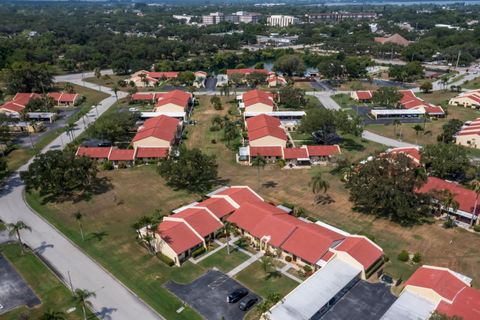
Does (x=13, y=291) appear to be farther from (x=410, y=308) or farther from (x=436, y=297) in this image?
(x=436, y=297)

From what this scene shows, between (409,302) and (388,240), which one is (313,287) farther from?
(388,240)

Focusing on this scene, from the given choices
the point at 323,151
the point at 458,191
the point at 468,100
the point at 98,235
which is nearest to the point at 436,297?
the point at 458,191

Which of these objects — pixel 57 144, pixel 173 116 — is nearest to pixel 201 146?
pixel 173 116

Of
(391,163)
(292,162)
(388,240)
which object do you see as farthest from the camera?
(292,162)

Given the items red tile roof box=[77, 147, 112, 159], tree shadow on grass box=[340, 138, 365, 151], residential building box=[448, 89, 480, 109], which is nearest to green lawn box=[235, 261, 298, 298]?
red tile roof box=[77, 147, 112, 159]

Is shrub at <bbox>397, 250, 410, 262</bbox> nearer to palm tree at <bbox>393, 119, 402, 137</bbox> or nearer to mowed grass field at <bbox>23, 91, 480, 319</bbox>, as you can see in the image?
mowed grass field at <bbox>23, 91, 480, 319</bbox>

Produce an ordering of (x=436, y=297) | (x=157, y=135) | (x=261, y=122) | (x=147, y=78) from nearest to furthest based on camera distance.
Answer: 1. (x=436, y=297)
2. (x=157, y=135)
3. (x=261, y=122)
4. (x=147, y=78)
